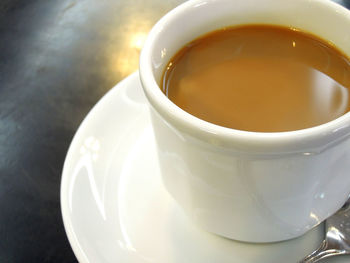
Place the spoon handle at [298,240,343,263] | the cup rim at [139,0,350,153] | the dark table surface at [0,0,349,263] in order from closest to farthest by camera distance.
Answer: the cup rim at [139,0,350,153]
the spoon handle at [298,240,343,263]
the dark table surface at [0,0,349,263]

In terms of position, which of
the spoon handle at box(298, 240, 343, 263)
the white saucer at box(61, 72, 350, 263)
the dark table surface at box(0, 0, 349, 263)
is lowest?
the dark table surface at box(0, 0, 349, 263)

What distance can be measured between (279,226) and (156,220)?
24cm

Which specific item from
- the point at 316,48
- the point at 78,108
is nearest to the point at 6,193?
the point at 78,108

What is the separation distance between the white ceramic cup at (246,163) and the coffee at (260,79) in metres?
0.05

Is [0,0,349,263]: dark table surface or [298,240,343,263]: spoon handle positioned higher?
[298,240,343,263]: spoon handle

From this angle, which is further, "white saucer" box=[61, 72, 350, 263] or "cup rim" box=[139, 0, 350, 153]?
"white saucer" box=[61, 72, 350, 263]

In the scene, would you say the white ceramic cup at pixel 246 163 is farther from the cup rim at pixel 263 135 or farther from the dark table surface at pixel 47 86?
the dark table surface at pixel 47 86

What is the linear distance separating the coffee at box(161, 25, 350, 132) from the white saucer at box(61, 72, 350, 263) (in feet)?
0.69

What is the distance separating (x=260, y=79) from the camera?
30.8 inches

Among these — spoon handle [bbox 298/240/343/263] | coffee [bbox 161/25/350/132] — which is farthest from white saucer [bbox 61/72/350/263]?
coffee [bbox 161/25/350/132]

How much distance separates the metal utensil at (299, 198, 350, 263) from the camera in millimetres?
688

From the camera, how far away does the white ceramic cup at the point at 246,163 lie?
51 cm

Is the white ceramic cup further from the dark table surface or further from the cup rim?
the dark table surface

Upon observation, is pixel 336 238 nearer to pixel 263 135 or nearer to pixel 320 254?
pixel 320 254
